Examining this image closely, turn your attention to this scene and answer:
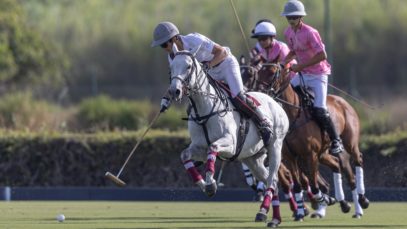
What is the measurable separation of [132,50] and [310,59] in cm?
2840

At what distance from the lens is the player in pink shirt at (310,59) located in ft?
43.9

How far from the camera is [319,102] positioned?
13.6 m

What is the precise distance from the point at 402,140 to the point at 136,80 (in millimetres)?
23825

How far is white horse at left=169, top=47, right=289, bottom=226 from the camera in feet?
37.1

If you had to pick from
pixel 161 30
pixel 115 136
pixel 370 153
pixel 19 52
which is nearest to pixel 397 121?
pixel 370 153

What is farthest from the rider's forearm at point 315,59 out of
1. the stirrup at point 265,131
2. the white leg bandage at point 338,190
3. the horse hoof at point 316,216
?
the horse hoof at point 316,216

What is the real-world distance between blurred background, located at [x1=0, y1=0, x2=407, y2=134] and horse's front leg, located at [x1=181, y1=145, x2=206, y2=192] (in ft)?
46.0

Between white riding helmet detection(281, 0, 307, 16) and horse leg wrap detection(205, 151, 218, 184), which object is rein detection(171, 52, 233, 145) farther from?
white riding helmet detection(281, 0, 307, 16)

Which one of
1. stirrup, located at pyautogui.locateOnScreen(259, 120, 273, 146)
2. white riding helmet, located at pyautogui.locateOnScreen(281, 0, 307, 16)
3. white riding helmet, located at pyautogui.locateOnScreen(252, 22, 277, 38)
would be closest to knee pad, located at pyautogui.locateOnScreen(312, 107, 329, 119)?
white riding helmet, located at pyautogui.locateOnScreen(281, 0, 307, 16)

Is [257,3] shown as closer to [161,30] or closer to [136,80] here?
[136,80]

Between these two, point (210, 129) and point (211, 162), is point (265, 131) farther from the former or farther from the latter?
point (211, 162)

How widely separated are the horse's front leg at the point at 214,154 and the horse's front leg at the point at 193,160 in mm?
90

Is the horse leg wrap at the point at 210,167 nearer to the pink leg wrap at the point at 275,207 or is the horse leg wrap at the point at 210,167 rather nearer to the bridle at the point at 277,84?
the pink leg wrap at the point at 275,207

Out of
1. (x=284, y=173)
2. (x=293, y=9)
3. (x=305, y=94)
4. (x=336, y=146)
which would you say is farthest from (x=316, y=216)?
(x=293, y=9)
